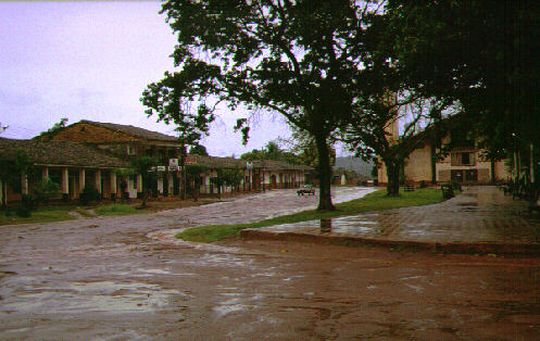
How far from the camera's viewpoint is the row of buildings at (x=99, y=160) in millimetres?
35250

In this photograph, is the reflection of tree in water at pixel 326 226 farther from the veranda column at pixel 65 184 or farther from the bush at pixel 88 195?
the veranda column at pixel 65 184

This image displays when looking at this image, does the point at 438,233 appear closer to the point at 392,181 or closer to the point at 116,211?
the point at 116,211

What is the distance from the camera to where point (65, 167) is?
37.7 m

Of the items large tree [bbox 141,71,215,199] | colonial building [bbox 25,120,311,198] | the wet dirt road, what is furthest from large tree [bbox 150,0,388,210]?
colonial building [bbox 25,120,311,198]

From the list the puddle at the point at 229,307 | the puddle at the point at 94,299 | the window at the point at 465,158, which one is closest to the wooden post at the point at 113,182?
the puddle at the point at 94,299

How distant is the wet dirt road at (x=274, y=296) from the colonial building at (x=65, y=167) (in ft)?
79.3

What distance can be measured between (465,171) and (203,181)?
3183 centimetres

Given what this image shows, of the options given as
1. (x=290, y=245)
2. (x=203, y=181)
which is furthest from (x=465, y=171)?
(x=290, y=245)

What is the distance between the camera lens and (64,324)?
5008mm

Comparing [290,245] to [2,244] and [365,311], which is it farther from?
[2,244]

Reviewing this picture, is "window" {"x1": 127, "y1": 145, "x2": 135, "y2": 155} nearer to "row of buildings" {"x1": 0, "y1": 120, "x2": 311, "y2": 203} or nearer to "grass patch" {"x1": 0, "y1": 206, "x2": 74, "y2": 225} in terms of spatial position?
"row of buildings" {"x1": 0, "y1": 120, "x2": 311, "y2": 203}

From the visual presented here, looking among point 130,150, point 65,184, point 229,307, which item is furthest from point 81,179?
point 229,307

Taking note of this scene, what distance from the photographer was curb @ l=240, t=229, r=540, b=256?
8.71 meters

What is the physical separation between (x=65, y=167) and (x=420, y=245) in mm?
32850
